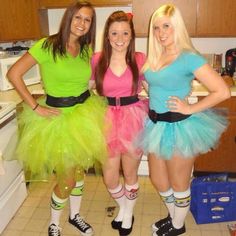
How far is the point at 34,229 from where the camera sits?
2.16 meters

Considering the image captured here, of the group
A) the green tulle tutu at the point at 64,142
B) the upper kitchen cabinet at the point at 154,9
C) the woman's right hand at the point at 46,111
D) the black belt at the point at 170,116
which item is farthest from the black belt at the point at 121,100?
the upper kitchen cabinet at the point at 154,9

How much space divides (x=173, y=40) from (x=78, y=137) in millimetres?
733

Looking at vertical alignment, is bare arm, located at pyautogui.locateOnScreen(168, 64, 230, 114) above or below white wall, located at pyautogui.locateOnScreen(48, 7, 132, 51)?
below

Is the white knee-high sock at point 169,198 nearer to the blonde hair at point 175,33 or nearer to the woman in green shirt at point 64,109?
the woman in green shirt at point 64,109

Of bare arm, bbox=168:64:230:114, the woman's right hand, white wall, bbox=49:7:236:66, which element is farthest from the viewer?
white wall, bbox=49:7:236:66

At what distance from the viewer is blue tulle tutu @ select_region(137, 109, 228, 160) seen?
5.41 feet

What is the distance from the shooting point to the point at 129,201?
2.04 metres

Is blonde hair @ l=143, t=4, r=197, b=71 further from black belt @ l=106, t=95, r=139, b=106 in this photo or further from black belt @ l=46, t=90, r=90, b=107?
black belt @ l=46, t=90, r=90, b=107

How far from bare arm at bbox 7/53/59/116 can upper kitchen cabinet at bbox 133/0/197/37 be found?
1226mm

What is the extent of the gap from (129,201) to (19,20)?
71.4 inches

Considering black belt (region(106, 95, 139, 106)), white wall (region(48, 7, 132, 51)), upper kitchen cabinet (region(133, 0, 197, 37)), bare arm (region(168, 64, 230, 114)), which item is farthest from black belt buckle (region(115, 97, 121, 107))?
white wall (region(48, 7, 132, 51))

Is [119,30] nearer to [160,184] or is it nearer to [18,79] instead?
[18,79]

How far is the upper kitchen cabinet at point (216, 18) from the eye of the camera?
2.50 m

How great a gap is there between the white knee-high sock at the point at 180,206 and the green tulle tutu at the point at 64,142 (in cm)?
52
